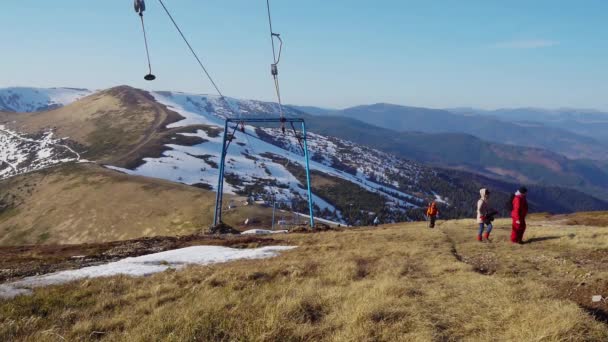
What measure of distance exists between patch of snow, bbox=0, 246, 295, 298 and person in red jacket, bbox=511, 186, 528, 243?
11.0 metres

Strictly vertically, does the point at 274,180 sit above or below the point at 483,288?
below

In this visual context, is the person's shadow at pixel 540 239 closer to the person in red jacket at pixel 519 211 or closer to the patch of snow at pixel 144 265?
the person in red jacket at pixel 519 211

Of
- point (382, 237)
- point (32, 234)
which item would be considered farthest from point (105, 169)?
point (382, 237)

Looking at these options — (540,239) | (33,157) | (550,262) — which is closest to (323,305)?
(550,262)

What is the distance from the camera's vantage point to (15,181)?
4601 inches

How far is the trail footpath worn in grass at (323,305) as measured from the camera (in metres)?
7.69

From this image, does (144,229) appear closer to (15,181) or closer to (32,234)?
(32,234)

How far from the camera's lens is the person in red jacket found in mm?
19328

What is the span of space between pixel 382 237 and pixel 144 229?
2189 inches

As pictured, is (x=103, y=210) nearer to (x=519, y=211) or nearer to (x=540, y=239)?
(x=540, y=239)

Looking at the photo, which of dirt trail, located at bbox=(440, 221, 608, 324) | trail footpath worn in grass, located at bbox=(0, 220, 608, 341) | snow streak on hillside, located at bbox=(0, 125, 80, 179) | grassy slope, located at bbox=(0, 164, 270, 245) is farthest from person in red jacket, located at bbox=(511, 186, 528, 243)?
snow streak on hillside, located at bbox=(0, 125, 80, 179)

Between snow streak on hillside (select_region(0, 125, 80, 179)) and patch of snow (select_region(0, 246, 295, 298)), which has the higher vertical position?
patch of snow (select_region(0, 246, 295, 298))

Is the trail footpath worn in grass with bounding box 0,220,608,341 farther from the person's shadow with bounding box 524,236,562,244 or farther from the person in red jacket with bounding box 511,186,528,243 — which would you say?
the person's shadow with bounding box 524,236,562,244

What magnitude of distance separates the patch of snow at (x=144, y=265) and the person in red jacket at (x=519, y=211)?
11.0 m
